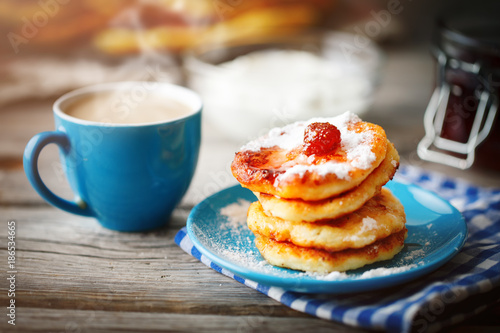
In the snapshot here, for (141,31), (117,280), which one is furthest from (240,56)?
(117,280)

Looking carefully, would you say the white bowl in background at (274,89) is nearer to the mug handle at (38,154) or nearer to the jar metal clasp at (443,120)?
the jar metal clasp at (443,120)

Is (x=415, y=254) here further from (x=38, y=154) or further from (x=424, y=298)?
(x=38, y=154)

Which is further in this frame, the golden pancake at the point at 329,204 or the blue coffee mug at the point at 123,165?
the blue coffee mug at the point at 123,165

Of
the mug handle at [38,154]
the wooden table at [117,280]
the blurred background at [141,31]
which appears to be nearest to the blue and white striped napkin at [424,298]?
the wooden table at [117,280]

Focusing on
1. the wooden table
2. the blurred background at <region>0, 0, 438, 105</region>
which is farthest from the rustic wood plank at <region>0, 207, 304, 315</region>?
the blurred background at <region>0, 0, 438, 105</region>

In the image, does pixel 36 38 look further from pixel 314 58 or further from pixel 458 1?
pixel 458 1

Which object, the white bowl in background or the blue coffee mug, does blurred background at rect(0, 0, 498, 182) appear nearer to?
the white bowl in background
